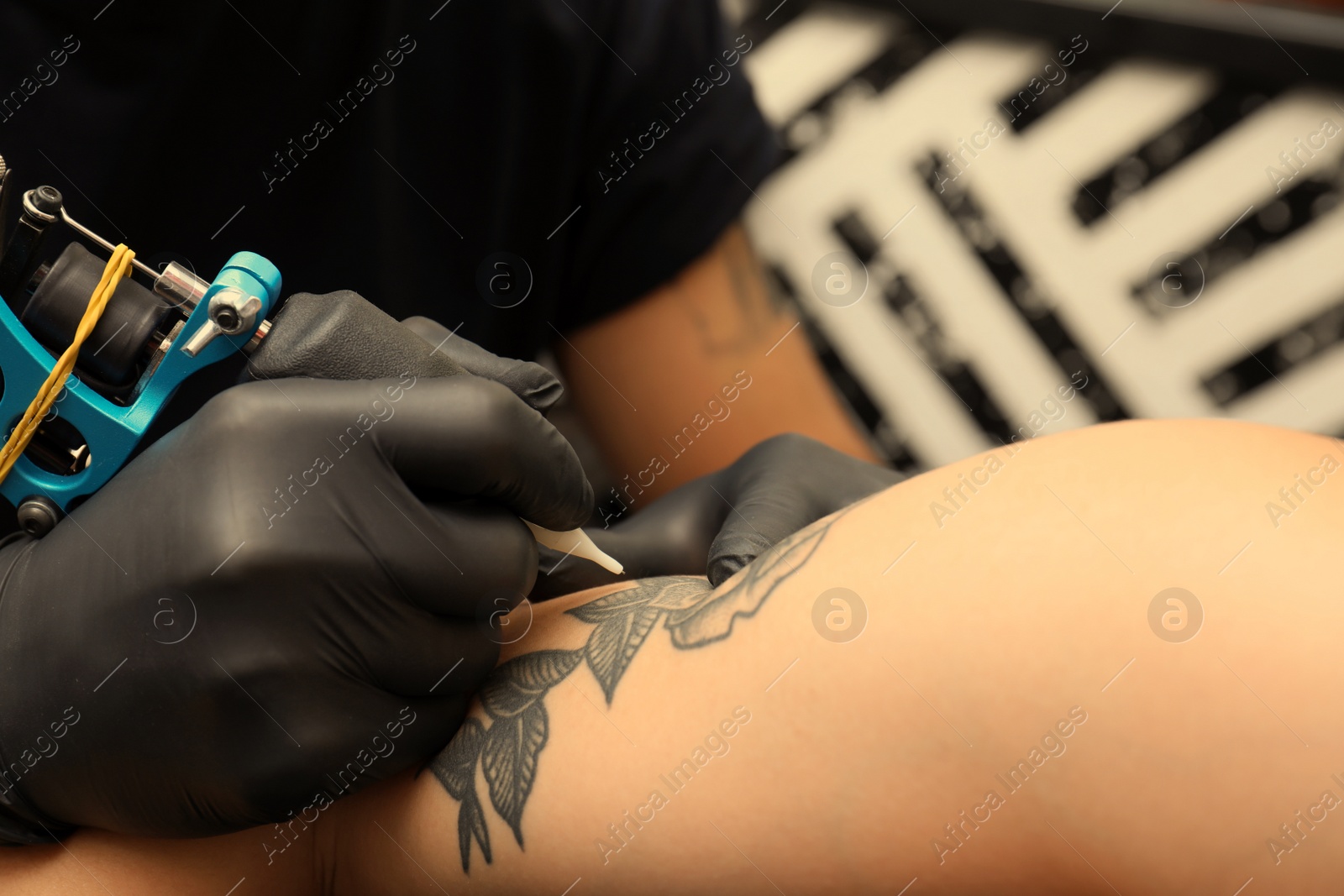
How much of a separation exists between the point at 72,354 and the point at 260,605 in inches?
8.4

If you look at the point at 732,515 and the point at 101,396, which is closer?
the point at 101,396

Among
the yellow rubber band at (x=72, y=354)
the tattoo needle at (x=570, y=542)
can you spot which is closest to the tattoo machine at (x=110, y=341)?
the yellow rubber band at (x=72, y=354)

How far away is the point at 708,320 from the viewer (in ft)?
4.11

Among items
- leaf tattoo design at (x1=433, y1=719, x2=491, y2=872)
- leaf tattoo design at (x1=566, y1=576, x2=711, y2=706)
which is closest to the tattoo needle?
leaf tattoo design at (x1=566, y1=576, x2=711, y2=706)

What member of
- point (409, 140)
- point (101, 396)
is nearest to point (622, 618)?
point (101, 396)

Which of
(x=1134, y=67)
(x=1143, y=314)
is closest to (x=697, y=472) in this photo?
(x=1143, y=314)

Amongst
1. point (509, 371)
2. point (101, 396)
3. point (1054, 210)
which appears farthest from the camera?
point (1054, 210)

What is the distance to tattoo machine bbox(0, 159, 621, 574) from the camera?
60 centimetres

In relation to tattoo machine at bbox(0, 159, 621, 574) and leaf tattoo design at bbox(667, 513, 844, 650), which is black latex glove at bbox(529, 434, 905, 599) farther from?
tattoo machine at bbox(0, 159, 621, 574)

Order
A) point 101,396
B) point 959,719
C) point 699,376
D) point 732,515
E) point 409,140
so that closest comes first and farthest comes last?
point 959,719 → point 101,396 → point 732,515 → point 409,140 → point 699,376

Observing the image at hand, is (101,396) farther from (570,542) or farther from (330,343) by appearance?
(570,542)

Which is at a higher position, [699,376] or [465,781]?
[699,376]

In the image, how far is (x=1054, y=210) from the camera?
5.73 ft

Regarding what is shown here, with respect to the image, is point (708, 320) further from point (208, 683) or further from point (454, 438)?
point (208, 683)
